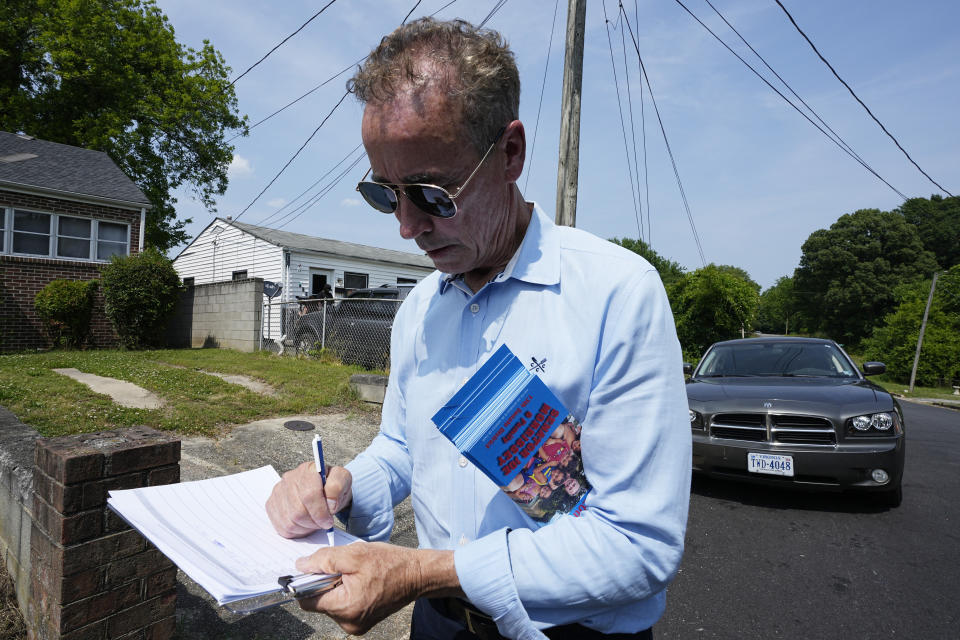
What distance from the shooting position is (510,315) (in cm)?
111

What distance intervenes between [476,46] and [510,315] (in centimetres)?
55

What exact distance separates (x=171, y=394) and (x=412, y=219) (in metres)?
6.35

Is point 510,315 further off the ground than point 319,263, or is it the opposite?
point 319,263

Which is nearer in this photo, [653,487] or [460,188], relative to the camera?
[653,487]

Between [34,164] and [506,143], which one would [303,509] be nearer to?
[506,143]

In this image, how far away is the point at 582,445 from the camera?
941 millimetres

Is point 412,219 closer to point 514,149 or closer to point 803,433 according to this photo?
point 514,149

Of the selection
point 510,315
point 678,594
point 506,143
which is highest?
point 506,143

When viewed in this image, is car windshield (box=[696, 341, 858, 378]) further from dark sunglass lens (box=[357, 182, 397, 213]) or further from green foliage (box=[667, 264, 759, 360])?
green foliage (box=[667, 264, 759, 360])

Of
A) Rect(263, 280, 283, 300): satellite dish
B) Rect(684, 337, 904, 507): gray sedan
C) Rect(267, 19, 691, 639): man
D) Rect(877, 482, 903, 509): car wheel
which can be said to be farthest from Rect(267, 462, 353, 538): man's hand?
Rect(263, 280, 283, 300): satellite dish

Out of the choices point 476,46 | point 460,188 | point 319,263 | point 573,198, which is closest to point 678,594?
point 460,188

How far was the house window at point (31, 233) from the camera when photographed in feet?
42.3

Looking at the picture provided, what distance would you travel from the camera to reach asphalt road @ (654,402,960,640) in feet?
9.14

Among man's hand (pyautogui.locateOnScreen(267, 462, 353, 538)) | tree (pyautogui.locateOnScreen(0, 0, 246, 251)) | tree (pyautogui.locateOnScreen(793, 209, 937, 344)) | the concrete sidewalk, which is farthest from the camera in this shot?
tree (pyautogui.locateOnScreen(793, 209, 937, 344))
